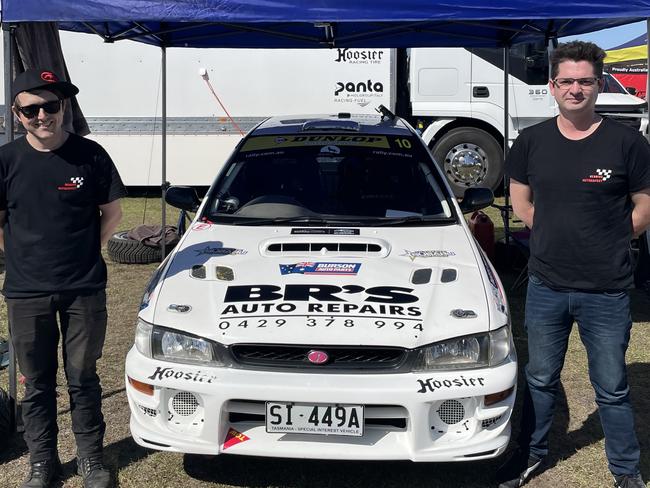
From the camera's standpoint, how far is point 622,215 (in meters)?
3.04

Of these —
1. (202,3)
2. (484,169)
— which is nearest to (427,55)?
(484,169)

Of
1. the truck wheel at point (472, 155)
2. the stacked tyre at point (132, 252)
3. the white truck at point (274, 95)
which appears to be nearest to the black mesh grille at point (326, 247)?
the stacked tyre at point (132, 252)

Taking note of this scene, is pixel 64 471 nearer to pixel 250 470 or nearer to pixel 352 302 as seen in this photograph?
pixel 250 470

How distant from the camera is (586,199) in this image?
3.01m

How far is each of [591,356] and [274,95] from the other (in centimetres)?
865

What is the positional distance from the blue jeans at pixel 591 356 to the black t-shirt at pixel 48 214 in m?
1.89

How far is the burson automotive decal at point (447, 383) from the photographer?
296 cm

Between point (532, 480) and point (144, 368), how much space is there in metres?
1.79

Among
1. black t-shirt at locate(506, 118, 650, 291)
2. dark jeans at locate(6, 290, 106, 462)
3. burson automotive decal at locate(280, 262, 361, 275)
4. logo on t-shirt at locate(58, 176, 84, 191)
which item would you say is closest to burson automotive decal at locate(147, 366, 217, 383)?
dark jeans at locate(6, 290, 106, 462)

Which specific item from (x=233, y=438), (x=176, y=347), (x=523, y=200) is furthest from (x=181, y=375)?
(x=523, y=200)

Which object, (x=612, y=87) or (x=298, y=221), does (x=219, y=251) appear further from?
(x=612, y=87)

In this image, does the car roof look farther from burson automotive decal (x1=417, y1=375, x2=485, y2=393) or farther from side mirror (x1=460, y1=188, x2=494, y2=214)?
burson automotive decal (x1=417, y1=375, x2=485, y2=393)

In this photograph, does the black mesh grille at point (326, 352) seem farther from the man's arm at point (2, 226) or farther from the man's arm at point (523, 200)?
the man's arm at point (2, 226)

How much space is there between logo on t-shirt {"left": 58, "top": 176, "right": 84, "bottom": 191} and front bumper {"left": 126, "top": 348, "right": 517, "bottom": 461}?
2.65 ft
